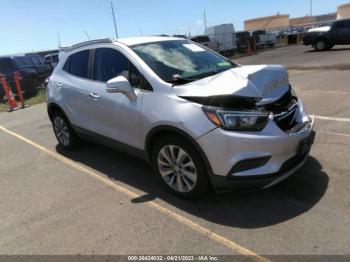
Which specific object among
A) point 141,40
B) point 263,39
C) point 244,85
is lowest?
point 263,39

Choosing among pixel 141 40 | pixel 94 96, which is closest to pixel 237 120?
pixel 141 40

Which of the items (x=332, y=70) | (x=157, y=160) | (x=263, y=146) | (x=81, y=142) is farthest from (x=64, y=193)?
(x=332, y=70)

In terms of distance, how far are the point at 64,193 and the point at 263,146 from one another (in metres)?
2.71

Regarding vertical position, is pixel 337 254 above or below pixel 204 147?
below

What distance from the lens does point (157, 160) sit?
4512 mm

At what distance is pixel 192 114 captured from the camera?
3953 mm

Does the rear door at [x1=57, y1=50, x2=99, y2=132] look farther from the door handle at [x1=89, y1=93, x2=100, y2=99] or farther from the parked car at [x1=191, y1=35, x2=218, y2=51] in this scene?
the parked car at [x1=191, y1=35, x2=218, y2=51]

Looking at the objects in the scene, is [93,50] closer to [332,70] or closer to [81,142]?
[81,142]

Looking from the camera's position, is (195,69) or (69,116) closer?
(195,69)

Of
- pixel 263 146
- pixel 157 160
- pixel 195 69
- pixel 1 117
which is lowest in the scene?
pixel 1 117

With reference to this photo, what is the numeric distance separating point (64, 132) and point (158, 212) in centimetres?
311

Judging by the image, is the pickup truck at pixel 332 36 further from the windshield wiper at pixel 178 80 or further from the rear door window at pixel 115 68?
the windshield wiper at pixel 178 80

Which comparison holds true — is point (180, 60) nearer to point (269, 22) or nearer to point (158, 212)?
point (158, 212)

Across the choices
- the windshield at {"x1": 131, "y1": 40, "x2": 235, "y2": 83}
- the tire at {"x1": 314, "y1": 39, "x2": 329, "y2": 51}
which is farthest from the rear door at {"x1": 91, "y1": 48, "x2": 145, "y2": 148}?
the tire at {"x1": 314, "y1": 39, "x2": 329, "y2": 51}
